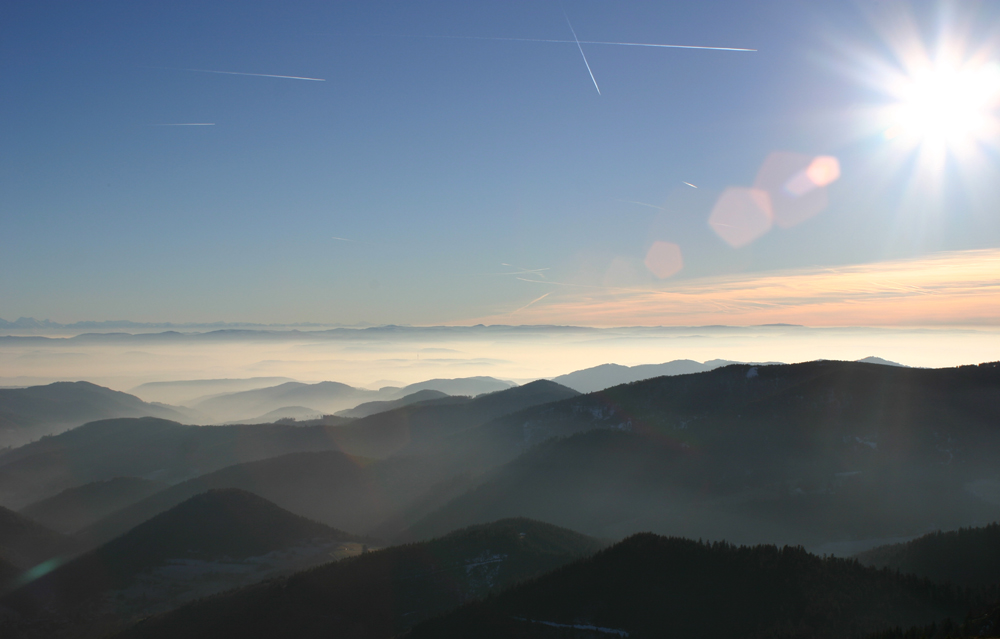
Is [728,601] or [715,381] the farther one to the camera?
[715,381]

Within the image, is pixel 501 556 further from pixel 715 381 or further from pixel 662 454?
pixel 715 381

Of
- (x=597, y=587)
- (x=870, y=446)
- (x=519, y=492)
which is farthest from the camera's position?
(x=519, y=492)

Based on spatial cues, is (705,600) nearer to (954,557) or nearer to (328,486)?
(954,557)

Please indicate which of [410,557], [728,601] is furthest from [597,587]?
[410,557]

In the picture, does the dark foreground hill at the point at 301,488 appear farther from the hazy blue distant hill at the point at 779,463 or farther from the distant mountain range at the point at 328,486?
the hazy blue distant hill at the point at 779,463

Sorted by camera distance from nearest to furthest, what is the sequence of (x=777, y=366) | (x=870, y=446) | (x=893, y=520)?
(x=893, y=520) < (x=870, y=446) < (x=777, y=366)

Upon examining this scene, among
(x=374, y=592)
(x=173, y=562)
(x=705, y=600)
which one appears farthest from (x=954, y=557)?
(x=173, y=562)

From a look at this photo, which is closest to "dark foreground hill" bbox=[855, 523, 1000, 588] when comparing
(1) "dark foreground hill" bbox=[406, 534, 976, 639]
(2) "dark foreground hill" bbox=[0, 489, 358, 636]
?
(1) "dark foreground hill" bbox=[406, 534, 976, 639]
